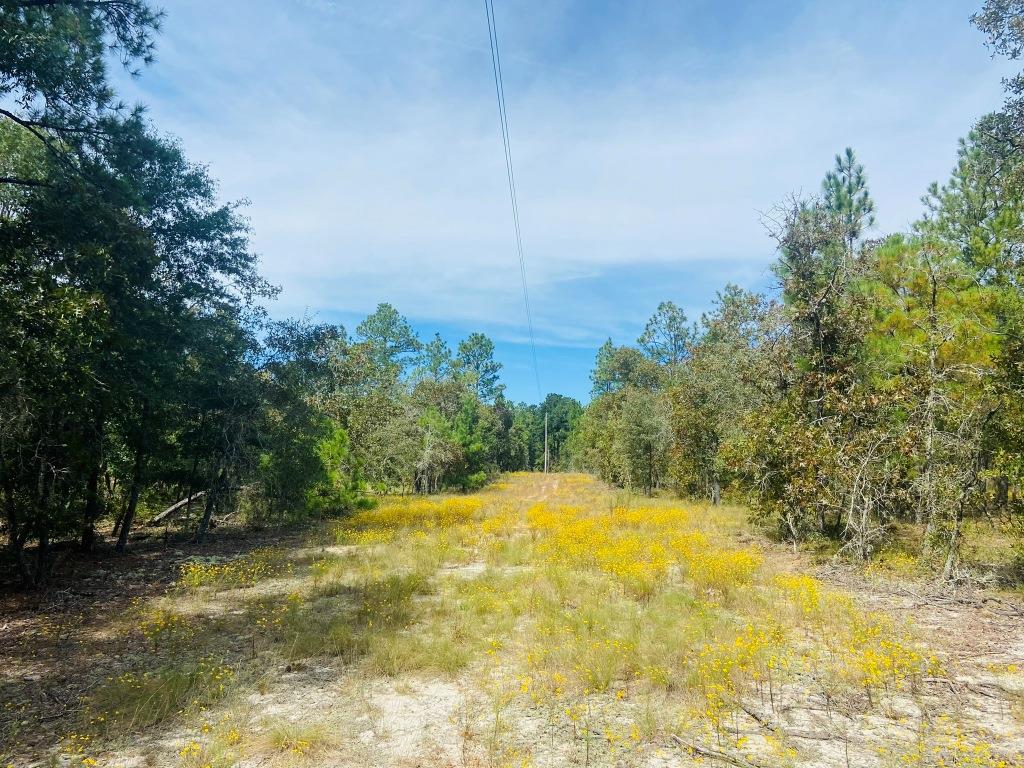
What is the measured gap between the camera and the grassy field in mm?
4730

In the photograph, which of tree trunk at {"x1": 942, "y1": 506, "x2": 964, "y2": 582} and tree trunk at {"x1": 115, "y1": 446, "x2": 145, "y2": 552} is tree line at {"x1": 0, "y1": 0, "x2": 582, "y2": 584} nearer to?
tree trunk at {"x1": 115, "y1": 446, "x2": 145, "y2": 552}

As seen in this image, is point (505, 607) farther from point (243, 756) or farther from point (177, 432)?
point (177, 432)

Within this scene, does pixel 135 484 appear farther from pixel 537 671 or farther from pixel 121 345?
pixel 537 671

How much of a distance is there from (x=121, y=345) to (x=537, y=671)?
872cm

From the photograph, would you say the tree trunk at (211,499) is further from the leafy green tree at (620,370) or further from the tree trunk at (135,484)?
the leafy green tree at (620,370)

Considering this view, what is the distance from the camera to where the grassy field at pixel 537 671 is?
4730mm

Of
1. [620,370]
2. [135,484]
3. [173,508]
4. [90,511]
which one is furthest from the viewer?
[620,370]

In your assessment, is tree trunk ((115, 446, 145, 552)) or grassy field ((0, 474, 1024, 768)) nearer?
grassy field ((0, 474, 1024, 768))

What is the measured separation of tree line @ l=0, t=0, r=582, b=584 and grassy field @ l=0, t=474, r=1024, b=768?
3.40m

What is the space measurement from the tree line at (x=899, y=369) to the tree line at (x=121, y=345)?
13.3 meters

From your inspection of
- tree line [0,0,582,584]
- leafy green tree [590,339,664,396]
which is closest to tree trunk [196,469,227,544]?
Answer: tree line [0,0,582,584]

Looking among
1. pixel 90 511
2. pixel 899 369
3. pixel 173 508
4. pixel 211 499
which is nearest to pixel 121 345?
pixel 90 511

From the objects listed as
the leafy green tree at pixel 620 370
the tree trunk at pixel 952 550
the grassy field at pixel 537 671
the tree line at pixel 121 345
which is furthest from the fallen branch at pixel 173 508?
the leafy green tree at pixel 620 370

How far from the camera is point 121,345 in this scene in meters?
9.29
